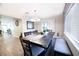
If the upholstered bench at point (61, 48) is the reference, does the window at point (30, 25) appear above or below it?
above

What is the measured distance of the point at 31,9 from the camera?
1.61m

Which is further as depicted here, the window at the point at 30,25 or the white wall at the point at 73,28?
the window at the point at 30,25

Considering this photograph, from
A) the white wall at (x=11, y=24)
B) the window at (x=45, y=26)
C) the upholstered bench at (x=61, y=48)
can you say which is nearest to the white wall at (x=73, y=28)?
the upholstered bench at (x=61, y=48)

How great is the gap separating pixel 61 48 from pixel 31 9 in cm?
74

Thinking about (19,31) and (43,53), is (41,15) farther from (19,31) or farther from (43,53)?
(43,53)

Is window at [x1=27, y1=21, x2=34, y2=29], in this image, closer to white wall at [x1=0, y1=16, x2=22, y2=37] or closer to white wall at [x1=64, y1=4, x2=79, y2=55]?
white wall at [x1=0, y1=16, x2=22, y2=37]

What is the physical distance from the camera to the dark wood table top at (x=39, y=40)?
1649mm

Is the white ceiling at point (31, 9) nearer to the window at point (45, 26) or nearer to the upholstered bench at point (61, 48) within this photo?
the window at point (45, 26)

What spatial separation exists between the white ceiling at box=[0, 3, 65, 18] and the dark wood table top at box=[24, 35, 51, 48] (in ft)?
1.08

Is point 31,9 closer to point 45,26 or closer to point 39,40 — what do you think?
point 45,26

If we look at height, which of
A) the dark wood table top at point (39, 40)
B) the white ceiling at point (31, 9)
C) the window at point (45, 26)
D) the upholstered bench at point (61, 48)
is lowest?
the upholstered bench at point (61, 48)

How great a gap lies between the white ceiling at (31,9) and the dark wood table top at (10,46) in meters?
0.36

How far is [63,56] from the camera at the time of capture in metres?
1.56

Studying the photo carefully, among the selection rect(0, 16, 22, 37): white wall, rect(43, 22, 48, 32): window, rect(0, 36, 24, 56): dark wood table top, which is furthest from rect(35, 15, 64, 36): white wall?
rect(0, 36, 24, 56): dark wood table top
